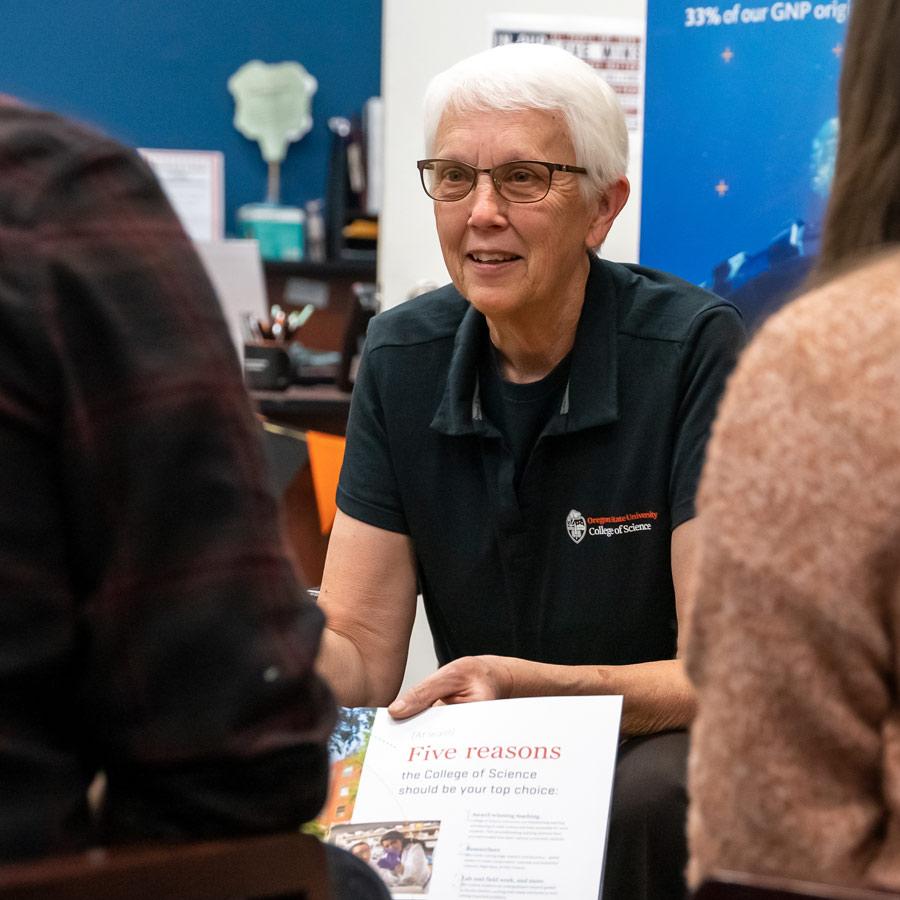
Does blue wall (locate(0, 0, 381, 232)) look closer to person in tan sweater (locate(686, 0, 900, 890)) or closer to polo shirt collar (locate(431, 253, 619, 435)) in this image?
polo shirt collar (locate(431, 253, 619, 435))

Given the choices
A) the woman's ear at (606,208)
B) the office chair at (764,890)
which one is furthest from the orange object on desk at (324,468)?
the office chair at (764,890)

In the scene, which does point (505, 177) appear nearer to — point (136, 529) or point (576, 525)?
point (576, 525)

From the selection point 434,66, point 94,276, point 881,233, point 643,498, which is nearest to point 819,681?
point 881,233

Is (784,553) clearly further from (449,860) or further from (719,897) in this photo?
(449,860)

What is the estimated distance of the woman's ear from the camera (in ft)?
6.40

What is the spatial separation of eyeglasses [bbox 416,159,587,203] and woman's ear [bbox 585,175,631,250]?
7 centimetres

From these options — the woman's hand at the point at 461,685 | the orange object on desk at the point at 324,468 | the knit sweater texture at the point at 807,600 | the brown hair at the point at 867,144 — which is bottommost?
the orange object on desk at the point at 324,468

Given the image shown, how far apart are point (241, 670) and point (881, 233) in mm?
482

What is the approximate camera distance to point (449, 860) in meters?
1.35

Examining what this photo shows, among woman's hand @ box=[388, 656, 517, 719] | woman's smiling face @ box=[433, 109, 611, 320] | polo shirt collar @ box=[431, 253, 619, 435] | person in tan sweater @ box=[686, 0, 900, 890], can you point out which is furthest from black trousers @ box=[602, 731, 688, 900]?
person in tan sweater @ box=[686, 0, 900, 890]

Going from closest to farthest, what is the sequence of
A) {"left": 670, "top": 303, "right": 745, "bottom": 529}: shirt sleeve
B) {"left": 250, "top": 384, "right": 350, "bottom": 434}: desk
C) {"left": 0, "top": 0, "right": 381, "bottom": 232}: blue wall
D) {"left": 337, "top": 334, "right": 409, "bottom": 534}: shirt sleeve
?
{"left": 670, "top": 303, "right": 745, "bottom": 529}: shirt sleeve, {"left": 337, "top": 334, "right": 409, "bottom": 534}: shirt sleeve, {"left": 250, "top": 384, "right": 350, "bottom": 434}: desk, {"left": 0, "top": 0, "right": 381, "bottom": 232}: blue wall

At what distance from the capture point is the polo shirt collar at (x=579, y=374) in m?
1.83

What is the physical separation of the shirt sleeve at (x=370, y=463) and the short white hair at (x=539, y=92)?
368 mm

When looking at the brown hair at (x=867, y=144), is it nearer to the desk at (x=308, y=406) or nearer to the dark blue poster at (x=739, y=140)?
the dark blue poster at (x=739, y=140)
